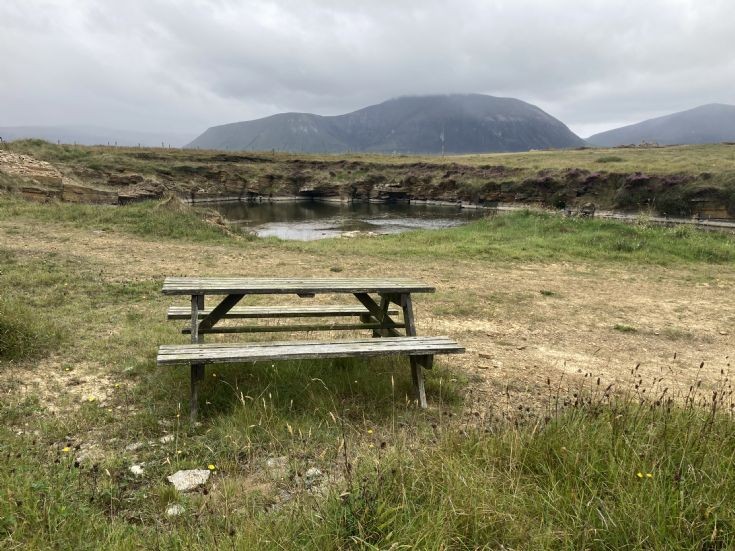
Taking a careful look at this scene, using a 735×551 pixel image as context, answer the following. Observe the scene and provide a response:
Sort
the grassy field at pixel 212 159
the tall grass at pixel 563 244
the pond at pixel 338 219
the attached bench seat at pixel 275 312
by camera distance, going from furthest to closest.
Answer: the grassy field at pixel 212 159 → the pond at pixel 338 219 → the tall grass at pixel 563 244 → the attached bench seat at pixel 275 312

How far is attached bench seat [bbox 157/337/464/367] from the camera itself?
3654 millimetres

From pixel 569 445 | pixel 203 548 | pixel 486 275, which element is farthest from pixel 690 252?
pixel 203 548

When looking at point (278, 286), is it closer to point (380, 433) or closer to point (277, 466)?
point (380, 433)

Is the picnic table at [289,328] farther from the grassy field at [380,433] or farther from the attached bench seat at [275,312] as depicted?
the grassy field at [380,433]

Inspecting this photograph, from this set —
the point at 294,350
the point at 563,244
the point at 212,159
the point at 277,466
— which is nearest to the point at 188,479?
the point at 277,466

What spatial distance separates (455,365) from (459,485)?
304 centimetres

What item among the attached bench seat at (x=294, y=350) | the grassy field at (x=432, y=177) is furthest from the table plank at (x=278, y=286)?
the grassy field at (x=432, y=177)

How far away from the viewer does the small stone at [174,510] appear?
2607 mm

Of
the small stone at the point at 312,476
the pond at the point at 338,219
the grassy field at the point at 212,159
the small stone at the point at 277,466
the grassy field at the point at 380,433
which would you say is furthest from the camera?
the grassy field at the point at 212,159

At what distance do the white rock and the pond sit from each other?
73.5ft

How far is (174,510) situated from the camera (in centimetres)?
264

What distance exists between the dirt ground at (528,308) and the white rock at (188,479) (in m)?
1.68

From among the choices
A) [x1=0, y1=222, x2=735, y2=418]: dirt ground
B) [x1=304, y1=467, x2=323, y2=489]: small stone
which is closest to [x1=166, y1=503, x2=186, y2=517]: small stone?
[x1=304, y1=467, x2=323, y2=489]: small stone

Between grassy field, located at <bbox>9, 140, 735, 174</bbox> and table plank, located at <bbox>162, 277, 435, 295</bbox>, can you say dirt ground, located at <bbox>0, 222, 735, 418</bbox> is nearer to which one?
table plank, located at <bbox>162, 277, 435, 295</bbox>
